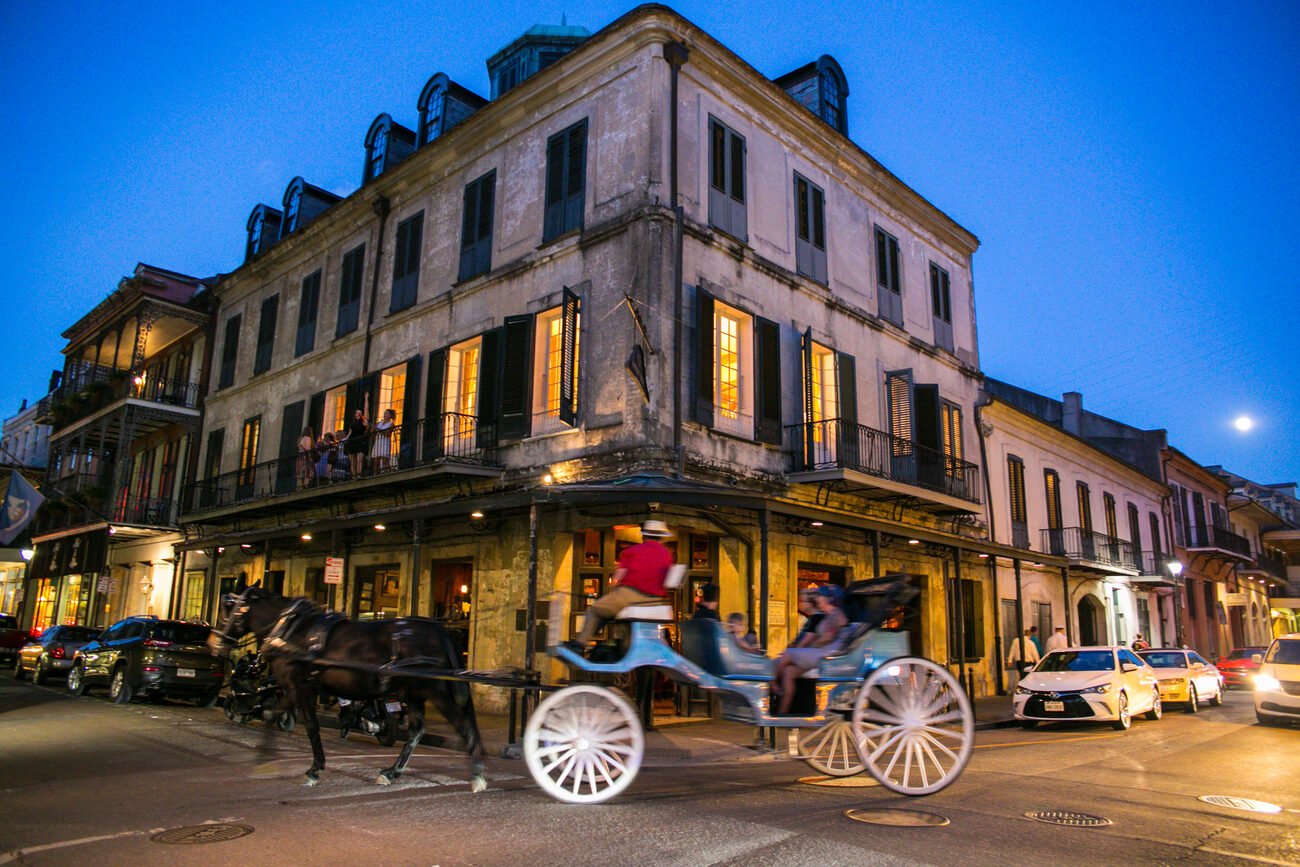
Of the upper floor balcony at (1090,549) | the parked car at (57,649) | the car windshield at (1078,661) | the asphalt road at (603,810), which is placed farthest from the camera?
the upper floor balcony at (1090,549)

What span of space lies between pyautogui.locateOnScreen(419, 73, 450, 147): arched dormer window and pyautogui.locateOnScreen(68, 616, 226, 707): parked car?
11929 mm

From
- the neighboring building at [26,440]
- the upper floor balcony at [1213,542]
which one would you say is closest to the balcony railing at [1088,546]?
the upper floor balcony at [1213,542]

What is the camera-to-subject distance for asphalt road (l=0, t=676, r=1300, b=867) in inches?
207

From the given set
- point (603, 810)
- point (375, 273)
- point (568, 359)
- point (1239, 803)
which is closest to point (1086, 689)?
point (1239, 803)

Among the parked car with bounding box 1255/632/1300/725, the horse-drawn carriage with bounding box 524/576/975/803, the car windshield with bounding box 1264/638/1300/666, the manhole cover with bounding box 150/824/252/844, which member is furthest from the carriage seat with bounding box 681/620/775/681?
the car windshield with bounding box 1264/638/1300/666

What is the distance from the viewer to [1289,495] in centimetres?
6475

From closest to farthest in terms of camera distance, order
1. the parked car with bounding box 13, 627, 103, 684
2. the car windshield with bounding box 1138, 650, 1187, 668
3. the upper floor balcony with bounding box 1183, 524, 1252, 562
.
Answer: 1. the car windshield with bounding box 1138, 650, 1187, 668
2. the parked car with bounding box 13, 627, 103, 684
3. the upper floor balcony with bounding box 1183, 524, 1252, 562

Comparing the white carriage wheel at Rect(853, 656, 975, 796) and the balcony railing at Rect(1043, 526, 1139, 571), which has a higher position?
the balcony railing at Rect(1043, 526, 1139, 571)

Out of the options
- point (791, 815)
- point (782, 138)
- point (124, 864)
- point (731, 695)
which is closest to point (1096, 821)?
point (791, 815)

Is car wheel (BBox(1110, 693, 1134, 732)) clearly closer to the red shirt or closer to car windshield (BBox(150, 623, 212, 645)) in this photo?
the red shirt

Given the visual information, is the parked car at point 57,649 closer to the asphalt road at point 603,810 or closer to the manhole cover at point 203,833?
the asphalt road at point 603,810

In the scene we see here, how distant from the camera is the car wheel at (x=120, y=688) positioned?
15.2 metres

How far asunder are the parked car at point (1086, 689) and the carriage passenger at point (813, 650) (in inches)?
388

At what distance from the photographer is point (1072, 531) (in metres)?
26.3
